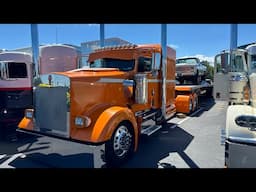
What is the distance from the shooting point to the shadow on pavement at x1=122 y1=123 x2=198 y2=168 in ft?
13.7

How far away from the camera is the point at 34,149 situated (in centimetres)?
498

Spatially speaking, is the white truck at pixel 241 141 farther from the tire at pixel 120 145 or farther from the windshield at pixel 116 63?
the windshield at pixel 116 63

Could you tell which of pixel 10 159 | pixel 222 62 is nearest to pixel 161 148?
pixel 222 62

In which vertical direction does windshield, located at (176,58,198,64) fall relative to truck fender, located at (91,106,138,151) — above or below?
above

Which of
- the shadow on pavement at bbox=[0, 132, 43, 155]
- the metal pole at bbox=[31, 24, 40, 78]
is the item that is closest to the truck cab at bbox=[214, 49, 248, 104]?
the shadow on pavement at bbox=[0, 132, 43, 155]

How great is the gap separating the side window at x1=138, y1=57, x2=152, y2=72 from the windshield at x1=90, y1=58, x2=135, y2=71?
8.7 inches

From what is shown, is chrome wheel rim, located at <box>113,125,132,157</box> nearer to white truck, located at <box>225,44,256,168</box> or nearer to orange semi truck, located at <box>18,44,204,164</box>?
orange semi truck, located at <box>18,44,204,164</box>

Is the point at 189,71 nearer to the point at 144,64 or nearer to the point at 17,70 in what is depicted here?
the point at 144,64

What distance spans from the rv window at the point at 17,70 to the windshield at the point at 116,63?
2623mm

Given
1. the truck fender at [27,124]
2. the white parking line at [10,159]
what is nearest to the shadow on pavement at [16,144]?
the white parking line at [10,159]

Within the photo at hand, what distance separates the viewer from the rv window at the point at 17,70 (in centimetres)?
655

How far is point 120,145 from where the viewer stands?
159 inches
